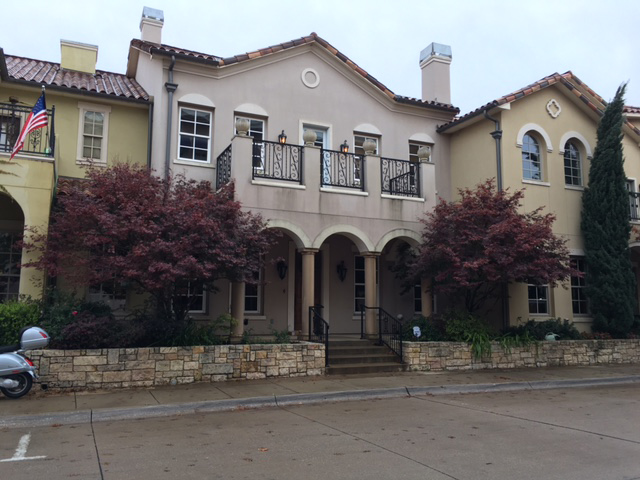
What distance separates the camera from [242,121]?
531 inches

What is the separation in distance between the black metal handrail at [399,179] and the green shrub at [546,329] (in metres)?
4.54

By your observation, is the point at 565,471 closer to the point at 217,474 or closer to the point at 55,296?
the point at 217,474

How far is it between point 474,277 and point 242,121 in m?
6.72

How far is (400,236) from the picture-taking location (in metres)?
15.1

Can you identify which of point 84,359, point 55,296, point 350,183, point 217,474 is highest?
point 350,183

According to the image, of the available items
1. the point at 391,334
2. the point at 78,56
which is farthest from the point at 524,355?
the point at 78,56

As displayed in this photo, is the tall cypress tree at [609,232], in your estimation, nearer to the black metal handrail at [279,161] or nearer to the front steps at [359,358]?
the front steps at [359,358]

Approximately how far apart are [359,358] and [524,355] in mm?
4456

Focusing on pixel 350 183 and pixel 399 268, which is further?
pixel 399 268

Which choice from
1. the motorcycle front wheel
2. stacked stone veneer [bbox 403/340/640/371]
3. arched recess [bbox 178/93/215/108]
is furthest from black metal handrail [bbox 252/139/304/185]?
the motorcycle front wheel

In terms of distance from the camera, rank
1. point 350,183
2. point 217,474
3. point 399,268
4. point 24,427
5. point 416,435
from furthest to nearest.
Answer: point 399,268 < point 350,183 < point 24,427 < point 416,435 < point 217,474

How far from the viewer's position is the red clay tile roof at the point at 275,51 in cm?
1465

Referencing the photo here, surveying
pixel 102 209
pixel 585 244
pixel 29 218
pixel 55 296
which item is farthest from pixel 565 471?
pixel 585 244

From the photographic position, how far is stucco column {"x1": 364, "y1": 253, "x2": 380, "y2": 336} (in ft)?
47.1
